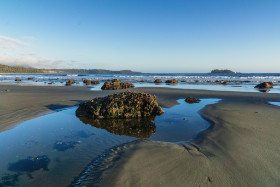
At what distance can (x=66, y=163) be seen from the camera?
3.11 m

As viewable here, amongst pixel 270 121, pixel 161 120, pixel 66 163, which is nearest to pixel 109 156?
pixel 66 163

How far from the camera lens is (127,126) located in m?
5.49

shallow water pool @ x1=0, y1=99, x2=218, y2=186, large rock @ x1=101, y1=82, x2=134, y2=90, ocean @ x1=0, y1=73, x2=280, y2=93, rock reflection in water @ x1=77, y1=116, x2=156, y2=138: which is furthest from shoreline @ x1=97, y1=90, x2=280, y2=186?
ocean @ x1=0, y1=73, x2=280, y2=93

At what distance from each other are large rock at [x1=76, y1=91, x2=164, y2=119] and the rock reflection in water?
321 millimetres

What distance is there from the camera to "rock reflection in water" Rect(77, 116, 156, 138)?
483cm

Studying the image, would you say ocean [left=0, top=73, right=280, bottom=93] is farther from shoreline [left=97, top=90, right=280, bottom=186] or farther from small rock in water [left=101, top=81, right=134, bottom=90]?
shoreline [left=97, top=90, right=280, bottom=186]

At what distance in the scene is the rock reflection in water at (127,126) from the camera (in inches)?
190

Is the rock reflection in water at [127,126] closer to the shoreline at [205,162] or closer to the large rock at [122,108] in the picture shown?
the large rock at [122,108]

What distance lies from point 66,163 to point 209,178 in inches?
101

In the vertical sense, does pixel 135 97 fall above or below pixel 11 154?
above

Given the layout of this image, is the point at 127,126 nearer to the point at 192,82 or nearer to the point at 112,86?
the point at 112,86

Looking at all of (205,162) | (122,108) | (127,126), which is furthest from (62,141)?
(205,162)

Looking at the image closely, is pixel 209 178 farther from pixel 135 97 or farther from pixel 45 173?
pixel 135 97

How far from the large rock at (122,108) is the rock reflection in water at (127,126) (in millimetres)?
321
